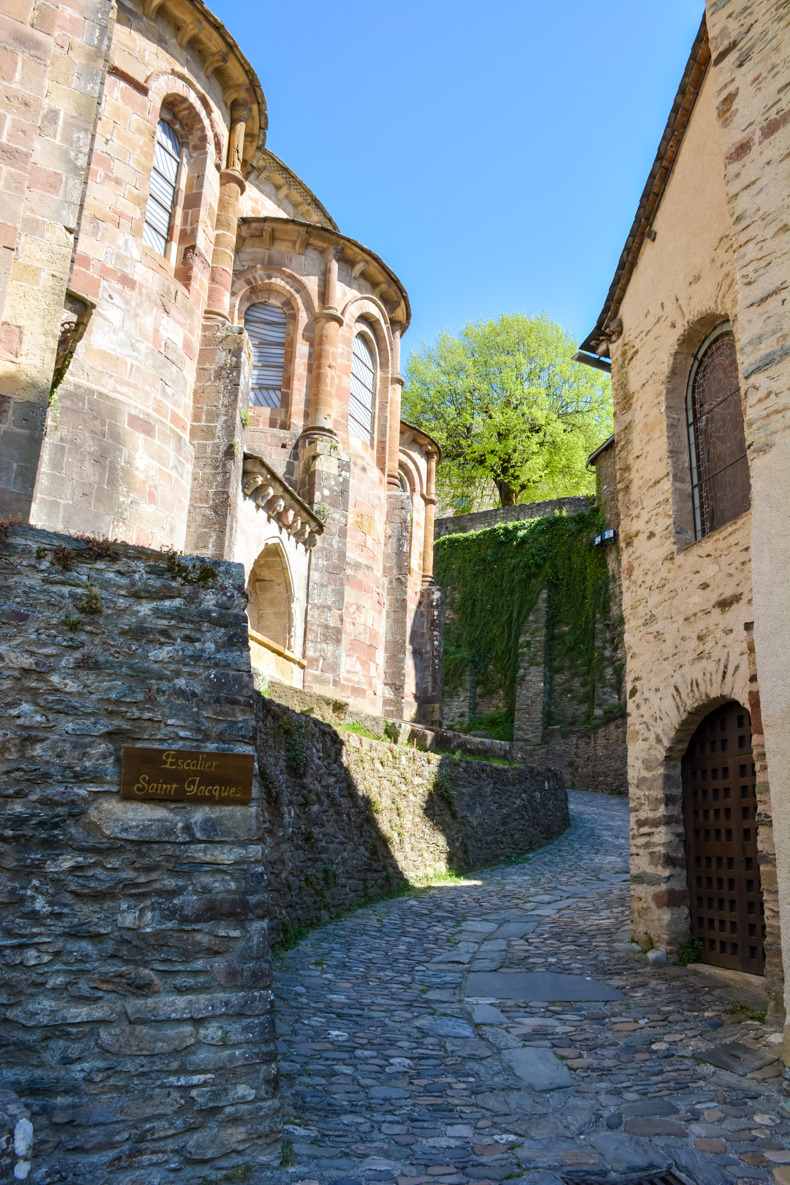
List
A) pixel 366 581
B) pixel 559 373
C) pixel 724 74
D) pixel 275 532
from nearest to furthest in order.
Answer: pixel 724 74
pixel 275 532
pixel 366 581
pixel 559 373

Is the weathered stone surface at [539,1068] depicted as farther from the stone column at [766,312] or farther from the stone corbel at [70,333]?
the stone corbel at [70,333]

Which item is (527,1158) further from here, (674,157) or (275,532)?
(275,532)

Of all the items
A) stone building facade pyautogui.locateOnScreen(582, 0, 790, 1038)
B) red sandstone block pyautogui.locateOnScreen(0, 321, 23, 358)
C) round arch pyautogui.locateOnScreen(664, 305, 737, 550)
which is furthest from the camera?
round arch pyautogui.locateOnScreen(664, 305, 737, 550)

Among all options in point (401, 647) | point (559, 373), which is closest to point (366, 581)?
point (401, 647)

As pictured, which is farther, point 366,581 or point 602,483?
point 602,483

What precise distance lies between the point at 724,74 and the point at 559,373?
88.3 feet

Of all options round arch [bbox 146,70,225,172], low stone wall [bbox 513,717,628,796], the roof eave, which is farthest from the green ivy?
round arch [bbox 146,70,225,172]

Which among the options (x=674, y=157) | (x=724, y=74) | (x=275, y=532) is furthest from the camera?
(x=275, y=532)

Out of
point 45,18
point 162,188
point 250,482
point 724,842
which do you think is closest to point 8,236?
point 45,18

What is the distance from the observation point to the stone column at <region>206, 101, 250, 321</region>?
1245cm

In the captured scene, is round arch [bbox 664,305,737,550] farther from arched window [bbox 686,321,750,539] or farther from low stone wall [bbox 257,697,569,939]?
low stone wall [bbox 257,697,569,939]

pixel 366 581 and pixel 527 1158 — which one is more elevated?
pixel 366 581

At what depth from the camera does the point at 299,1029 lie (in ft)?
18.1

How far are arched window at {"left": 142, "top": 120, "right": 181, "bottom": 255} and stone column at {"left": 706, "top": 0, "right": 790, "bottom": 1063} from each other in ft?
24.1
